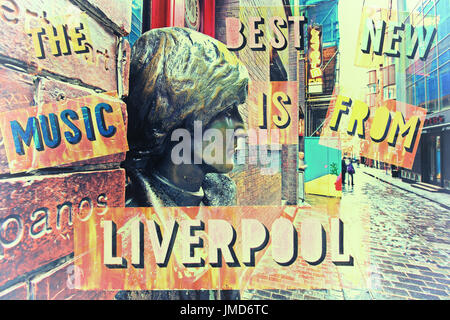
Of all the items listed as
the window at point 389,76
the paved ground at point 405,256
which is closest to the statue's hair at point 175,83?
the paved ground at point 405,256

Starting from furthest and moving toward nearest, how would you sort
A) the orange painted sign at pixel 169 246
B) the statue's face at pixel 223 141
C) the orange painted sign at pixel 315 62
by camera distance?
the orange painted sign at pixel 315 62 → the statue's face at pixel 223 141 → the orange painted sign at pixel 169 246

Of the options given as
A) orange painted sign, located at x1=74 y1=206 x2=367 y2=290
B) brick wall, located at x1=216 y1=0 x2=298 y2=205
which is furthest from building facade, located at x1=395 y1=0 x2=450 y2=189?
orange painted sign, located at x1=74 y1=206 x2=367 y2=290

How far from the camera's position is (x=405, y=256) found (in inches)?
113

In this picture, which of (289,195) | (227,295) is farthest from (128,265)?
(289,195)

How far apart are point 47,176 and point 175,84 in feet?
1.32

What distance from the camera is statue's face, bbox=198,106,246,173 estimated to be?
771mm

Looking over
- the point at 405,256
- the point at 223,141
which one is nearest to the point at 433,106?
the point at 405,256

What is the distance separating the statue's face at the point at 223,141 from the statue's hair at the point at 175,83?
50mm

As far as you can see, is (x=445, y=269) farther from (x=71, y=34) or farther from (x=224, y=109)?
(x=71, y=34)

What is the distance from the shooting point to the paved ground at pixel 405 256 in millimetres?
2057

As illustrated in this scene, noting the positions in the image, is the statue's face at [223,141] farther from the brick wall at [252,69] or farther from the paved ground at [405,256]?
the paved ground at [405,256]

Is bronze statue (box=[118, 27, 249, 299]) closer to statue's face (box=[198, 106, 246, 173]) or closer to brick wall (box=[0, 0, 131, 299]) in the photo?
statue's face (box=[198, 106, 246, 173])

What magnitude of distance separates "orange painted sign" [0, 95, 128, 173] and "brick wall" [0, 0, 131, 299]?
16 millimetres
